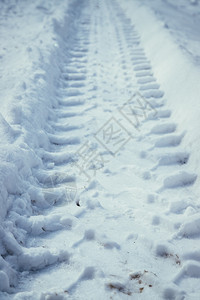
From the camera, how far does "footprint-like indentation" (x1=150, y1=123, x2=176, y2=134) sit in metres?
2.54

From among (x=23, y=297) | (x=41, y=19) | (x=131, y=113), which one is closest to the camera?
(x=23, y=297)

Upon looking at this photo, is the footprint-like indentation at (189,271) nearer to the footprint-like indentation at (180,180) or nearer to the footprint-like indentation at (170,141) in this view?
the footprint-like indentation at (180,180)

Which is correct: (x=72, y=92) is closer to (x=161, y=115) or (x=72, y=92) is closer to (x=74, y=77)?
(x=74, y=77)

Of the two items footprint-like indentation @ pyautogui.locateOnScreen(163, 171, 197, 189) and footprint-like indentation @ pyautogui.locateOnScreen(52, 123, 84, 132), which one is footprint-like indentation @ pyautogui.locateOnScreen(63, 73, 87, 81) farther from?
footprint-like indentation @ pyautogui.locateOnScreen(163, 171, 197, 189)

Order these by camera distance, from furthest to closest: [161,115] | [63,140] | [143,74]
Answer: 1. [143,74]
2. [161,115]
3. [63,140]

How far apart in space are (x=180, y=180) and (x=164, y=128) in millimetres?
730

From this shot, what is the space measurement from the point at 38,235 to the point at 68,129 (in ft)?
4.34

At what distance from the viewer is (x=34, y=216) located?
1640mm

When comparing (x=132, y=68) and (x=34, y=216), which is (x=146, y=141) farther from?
(x=132, y=68)

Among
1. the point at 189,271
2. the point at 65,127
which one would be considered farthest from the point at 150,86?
the point at 189,271

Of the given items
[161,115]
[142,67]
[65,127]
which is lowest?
[161,115]

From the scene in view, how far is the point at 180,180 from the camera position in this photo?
1981 mm

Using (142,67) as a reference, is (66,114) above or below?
below

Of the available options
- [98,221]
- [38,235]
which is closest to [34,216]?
[38,235]
